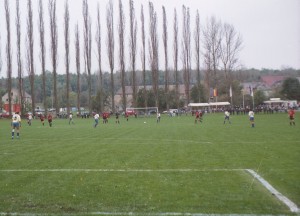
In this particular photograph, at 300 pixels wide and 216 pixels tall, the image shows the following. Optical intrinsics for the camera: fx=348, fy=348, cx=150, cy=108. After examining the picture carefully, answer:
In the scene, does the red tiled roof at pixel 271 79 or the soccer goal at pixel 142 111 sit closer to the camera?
the soccer goal at pixel 142 111

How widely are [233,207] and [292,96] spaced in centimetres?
7968

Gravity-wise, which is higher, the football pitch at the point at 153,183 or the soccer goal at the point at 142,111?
the soccer goal at the point at 142,111

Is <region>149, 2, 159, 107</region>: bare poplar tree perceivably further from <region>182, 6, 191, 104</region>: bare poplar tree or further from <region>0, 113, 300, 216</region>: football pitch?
<region>0, 113, 300, 216</region>: football pitch

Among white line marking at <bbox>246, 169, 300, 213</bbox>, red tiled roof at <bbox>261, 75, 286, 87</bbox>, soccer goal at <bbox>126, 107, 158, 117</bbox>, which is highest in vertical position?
red tiled roof at <bbox>261, 75, 286, 87</bbox>

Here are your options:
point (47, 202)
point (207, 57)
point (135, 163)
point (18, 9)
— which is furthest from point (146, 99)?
point (47, 202)

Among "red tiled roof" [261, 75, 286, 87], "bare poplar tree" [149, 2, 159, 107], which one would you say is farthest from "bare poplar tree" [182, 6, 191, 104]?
"red tiled roof" [261, 75, 286, 87]

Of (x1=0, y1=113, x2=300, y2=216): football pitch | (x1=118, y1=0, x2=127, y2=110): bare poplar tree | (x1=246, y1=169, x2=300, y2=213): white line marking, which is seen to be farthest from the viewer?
(x1=118, y1=0, x2=127, y2=110): bare poplar tree

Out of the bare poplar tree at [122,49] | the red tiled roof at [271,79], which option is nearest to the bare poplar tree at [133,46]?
the bare poplar tree at [122,49]

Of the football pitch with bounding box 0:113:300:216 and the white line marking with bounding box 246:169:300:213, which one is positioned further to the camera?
the football pitch with bounding box 0:113:300:216

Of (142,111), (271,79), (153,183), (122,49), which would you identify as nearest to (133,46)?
(122,49)

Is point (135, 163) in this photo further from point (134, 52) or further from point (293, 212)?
point (134, 52)

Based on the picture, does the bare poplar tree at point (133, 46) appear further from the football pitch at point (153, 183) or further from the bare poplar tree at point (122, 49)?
the football pitch at point (153, 183)

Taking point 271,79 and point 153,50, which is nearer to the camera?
point 153,50

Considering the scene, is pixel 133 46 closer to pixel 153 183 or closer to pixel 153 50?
pixel 153 50
